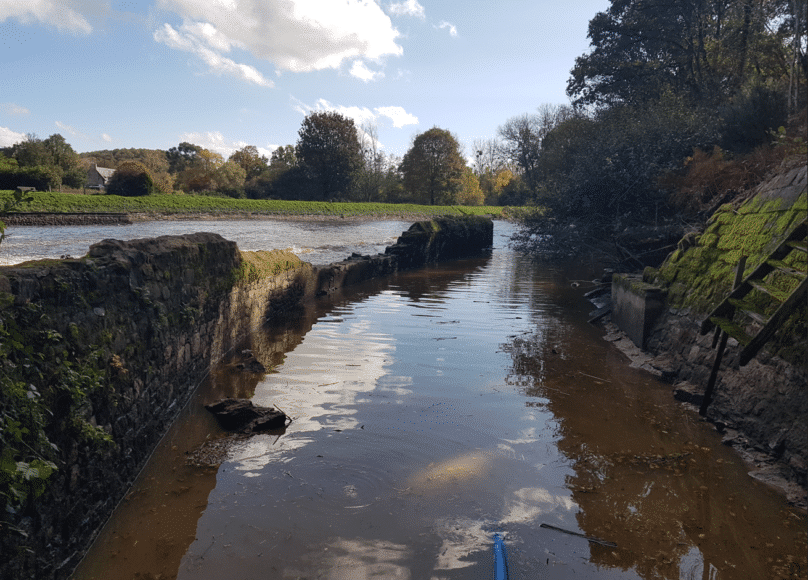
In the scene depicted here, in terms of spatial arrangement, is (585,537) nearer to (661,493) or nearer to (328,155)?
(661,493)

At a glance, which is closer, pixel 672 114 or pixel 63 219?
pixel 672 114

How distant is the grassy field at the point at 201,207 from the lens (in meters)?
31.5

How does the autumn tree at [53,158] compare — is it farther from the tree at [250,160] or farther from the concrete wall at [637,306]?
the concrete wall at [637,306]

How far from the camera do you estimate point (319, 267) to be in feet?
45.7

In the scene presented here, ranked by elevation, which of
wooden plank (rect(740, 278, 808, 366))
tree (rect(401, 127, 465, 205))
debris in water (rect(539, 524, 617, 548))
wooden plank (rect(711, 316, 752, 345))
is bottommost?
debris in water (rect(539, 524, 617, 548))

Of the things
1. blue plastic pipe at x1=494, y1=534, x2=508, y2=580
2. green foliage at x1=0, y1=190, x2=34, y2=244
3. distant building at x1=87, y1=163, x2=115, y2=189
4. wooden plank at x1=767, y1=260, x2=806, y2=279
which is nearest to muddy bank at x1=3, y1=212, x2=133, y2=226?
green foliage at x1=0, y1=190, x2=34, y2=244

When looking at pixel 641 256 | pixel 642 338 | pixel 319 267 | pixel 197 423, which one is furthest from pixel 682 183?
pixel 197 423

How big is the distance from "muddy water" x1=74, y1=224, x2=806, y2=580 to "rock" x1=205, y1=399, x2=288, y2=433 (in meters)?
0.17

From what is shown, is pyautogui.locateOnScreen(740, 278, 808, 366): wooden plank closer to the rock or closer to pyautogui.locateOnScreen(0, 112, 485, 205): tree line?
the rock

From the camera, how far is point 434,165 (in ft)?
229

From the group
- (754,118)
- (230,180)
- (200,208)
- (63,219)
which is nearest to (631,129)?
(754,118)

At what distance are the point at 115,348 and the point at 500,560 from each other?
336 centimetres

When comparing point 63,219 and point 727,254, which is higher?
point 727,254

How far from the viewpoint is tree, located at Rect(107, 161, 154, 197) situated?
1608 inches
